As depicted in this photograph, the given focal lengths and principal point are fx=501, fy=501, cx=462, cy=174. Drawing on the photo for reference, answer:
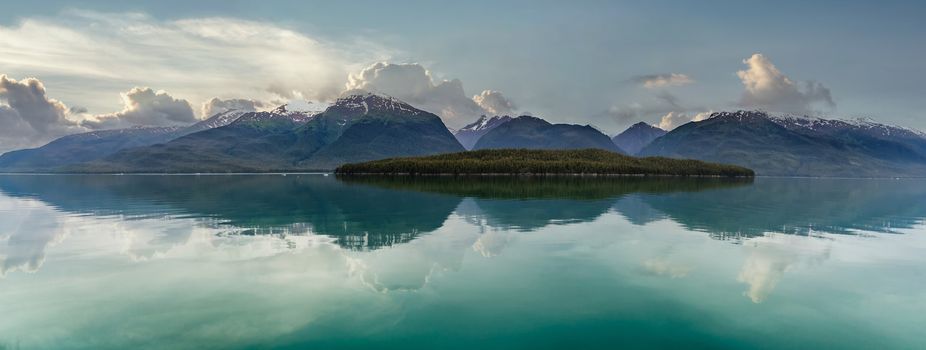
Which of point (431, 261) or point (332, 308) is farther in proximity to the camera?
point (431, 261)

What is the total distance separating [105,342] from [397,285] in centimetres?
1278

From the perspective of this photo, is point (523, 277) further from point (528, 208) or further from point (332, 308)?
point (528, 208)

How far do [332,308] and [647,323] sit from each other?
13.7m

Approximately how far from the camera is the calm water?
19.6 meters

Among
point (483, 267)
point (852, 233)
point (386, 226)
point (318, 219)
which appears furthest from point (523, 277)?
point (852, 233)

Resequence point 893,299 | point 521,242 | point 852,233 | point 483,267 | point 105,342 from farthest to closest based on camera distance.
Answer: point 852,233 → point 521,242 → point 483,267 → point 893,299 → point 105,342

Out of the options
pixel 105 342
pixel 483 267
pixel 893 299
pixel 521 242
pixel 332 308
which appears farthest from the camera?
pixel 521 242

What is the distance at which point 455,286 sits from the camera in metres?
26.9

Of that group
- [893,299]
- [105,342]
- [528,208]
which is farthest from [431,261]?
[528,208]

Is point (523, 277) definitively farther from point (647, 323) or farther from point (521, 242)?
point (521, 242)

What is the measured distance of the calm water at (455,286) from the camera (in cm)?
1959

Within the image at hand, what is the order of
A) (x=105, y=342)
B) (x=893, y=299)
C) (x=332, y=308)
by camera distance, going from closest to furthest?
(x=105, y=342), (x=332, y=308), (x=893, y=299)

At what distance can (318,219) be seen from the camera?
5859 centimetres

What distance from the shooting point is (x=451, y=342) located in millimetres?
18734
